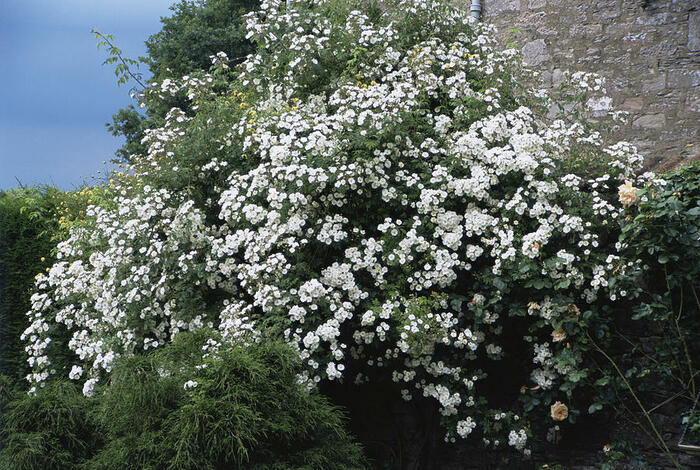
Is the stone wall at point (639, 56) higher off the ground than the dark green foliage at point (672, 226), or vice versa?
the stone wall at point (639, 56)

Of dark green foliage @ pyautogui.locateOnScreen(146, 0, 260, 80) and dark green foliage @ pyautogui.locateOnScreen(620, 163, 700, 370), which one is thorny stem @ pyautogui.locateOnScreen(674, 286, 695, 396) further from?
dark green foliage @ pyautogui.locateOnScreen(146, 0, 260, 80)

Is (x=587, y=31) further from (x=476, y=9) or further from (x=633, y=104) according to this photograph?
(x=476, y=9)

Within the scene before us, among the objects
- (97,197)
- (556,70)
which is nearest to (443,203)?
(556,70)

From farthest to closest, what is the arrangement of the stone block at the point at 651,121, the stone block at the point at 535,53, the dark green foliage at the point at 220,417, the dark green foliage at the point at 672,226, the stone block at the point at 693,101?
the stone block at the point at 535,53
the stone block at the point at 651,121
the stone block at the point at 693,101
the dark green foliage at the point at 672,226
the dark green foliage at the point at 220,417

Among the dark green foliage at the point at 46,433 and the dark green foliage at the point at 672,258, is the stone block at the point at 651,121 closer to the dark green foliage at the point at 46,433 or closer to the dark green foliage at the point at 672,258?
the dark green foliage at the point at 672,258

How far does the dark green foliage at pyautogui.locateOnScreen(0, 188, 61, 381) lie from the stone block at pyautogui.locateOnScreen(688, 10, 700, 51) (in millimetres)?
7038

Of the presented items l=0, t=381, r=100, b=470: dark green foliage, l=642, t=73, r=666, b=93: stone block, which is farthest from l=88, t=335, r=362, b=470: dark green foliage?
l=642, t=73, r=666, b=93: stone block

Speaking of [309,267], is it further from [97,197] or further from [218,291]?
[97,197]

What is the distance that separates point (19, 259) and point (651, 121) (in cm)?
689

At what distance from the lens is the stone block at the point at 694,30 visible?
683 centimetres

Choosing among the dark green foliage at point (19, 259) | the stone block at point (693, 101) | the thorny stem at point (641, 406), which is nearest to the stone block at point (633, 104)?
the stone block at point (693, 101)

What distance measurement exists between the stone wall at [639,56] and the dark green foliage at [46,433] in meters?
5.23

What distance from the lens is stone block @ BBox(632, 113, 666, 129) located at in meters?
6.95

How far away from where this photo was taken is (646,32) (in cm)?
702
